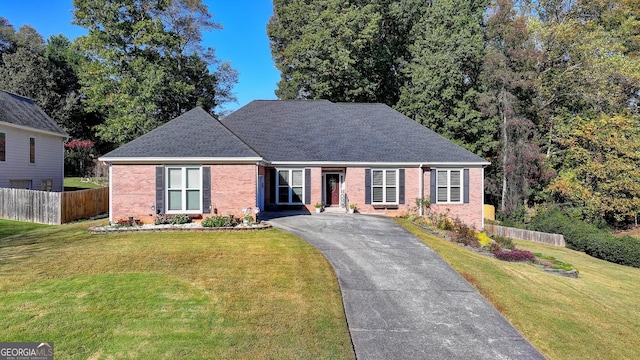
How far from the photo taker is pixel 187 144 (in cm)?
1397

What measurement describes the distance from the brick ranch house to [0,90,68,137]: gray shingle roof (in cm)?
1241

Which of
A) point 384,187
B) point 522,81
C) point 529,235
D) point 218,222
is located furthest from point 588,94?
point 218,222

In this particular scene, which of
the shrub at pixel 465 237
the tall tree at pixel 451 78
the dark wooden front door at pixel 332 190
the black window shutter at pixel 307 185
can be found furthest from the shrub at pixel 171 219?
the tall tree at pixel 451 78

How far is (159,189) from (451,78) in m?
22.4

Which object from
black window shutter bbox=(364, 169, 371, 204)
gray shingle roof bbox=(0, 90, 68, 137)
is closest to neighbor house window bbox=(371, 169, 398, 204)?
black window shutter bbox=(364, 169, 371, 204)

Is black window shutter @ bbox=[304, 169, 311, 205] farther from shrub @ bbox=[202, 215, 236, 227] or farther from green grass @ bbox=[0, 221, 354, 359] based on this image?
green grass @ bbox=[0, 221, 354, 359]

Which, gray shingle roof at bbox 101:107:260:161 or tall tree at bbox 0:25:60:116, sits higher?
tall tree at bbox 0:25:60:116

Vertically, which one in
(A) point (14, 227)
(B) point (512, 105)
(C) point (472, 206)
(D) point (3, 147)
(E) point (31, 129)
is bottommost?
(A) point (14, 227)

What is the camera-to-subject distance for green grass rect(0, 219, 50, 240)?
13.7m

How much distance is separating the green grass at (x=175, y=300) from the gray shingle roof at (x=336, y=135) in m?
8.87

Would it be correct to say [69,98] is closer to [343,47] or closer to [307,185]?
[343,47]

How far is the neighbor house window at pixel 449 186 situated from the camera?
18.1 m

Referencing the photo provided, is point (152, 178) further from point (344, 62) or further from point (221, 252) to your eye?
point (344, 62)

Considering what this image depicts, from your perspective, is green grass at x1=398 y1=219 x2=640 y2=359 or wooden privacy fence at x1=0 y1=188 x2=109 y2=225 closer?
green grass at x1=398 y1=219 x2=640 y2=359
